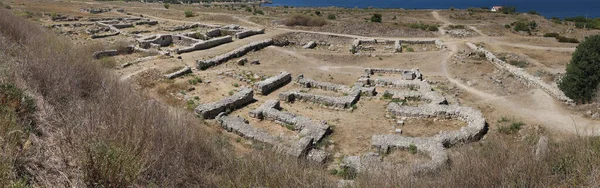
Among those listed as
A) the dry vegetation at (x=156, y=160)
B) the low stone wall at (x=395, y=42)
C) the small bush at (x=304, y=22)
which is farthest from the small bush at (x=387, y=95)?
the small bush at (x=304, y=22)

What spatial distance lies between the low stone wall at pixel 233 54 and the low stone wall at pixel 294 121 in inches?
349

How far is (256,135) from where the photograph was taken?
13188 millimetres

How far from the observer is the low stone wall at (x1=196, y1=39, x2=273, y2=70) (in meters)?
23.6

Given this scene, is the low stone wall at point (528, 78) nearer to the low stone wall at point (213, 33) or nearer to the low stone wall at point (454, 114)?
the low stone wall at point (454, 114)

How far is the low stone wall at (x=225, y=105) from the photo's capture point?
50.0 feet

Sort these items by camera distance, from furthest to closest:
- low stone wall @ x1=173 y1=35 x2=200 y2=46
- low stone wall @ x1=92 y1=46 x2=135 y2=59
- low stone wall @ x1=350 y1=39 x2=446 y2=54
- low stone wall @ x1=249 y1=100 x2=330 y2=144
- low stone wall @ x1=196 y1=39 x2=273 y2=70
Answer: low stone wall @ x1=173 y1=35 x2=200 y2=46 < low stone wall @ x1=350 y1=39 x2=446 y2=54 < low stone wall @ x1=92 y1=46 x2=135 y2=59 < low stone wall @ x1=196 y1=39 x2=273 y2=70 < low stone wall @ x1=249 y1=100 x2=330 y2=144

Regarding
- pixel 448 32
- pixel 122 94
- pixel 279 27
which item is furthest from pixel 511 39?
pixel 122 94

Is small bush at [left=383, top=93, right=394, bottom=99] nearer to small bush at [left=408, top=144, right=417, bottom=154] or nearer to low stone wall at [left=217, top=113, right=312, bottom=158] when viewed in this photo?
small bush at [left=408, top=144, right=417, bottom=154]

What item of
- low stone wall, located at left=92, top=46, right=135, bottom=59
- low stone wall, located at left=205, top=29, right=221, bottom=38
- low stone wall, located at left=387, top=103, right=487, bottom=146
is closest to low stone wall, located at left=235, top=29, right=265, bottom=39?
low stone wall, located at left=205, top=29, right=221, bottom=38

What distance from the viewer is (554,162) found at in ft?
19.3

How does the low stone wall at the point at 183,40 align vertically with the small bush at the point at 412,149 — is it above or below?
above

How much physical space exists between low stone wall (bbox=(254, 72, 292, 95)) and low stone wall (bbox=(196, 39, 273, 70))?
5.62 meters

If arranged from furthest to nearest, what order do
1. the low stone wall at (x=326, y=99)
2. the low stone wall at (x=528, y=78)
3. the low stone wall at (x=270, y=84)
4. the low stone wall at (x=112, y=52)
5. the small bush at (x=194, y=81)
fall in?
the low stone wall at (x=112, y=52), the small bush at (x=194, y=81), the low stone wall at (x=270, y=84), the low stone wall at (x=528, y=78), the low stone wall at (x=326, y=99)

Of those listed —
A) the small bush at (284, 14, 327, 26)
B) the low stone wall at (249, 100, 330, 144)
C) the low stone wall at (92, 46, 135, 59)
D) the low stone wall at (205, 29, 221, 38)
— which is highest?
the small bush at (284, 14, 327, 26)
